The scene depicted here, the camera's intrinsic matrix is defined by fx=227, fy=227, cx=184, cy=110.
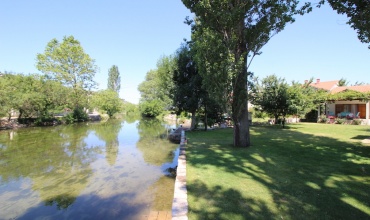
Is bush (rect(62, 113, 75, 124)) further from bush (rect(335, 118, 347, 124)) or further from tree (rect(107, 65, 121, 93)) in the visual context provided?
tree (rect(107, 65, 121, 93))

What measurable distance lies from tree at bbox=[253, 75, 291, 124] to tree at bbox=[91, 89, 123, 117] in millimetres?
32545

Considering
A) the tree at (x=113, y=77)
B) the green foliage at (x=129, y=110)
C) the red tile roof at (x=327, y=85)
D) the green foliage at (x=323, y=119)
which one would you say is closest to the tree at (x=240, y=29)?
the green foliage at (x=323, y=119)

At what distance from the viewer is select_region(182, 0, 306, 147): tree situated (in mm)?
8711

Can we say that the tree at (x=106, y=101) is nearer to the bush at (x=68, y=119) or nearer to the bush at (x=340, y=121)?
the bush at (x=68, y=119)

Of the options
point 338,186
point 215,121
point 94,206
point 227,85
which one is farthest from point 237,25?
point 215,121

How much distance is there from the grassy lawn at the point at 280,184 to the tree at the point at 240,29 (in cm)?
194

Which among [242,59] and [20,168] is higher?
[242,59]

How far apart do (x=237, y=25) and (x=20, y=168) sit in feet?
35.9

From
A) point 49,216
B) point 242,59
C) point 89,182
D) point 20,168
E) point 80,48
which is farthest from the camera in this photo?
point 80,48

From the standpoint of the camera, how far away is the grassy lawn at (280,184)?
12.8ft

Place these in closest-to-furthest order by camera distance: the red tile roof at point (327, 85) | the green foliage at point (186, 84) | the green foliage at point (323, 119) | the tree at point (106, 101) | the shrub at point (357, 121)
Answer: the green foliage at point (186, 84)
the shrub at point (357, 121)
the green foliage at point (323, 119)
the red tile roof at point (327, 85)
the tree at point (106, 101)

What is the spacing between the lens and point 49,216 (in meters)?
5.65

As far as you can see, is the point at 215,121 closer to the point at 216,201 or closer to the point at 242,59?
the point at 242,59

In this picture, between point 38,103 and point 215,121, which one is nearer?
point 215,121
